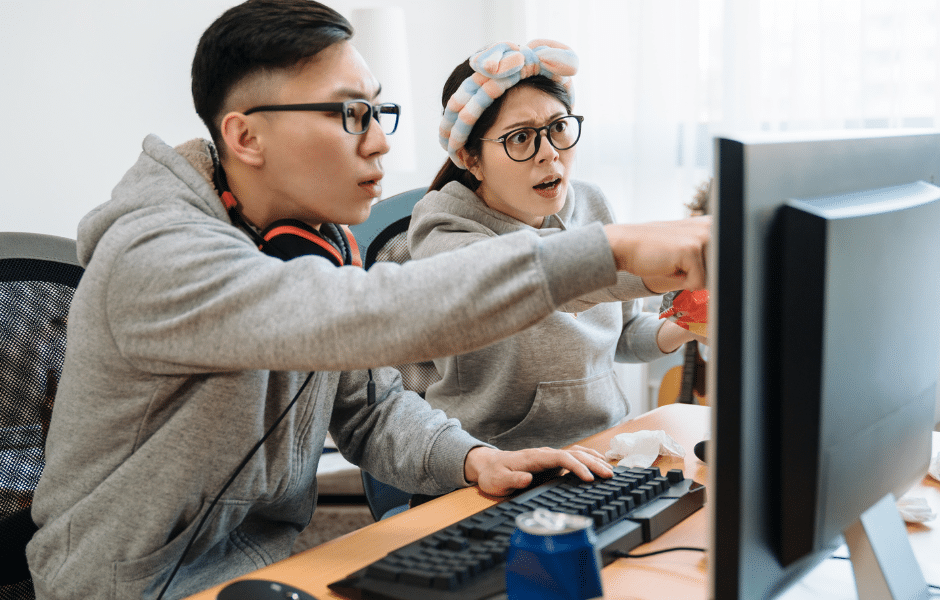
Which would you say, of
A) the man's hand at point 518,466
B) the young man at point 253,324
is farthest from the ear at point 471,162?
the man's hand at point 518,466

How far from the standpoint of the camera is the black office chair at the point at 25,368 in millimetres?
986

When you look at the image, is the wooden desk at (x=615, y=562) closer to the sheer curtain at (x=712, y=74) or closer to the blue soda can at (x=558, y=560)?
the blue soda can at (x=558, y=560)

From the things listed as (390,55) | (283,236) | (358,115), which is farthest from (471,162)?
(390,55)

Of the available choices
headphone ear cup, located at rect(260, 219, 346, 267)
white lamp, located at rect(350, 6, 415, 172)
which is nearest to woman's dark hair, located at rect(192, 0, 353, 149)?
headphone ear cup, located at rect(260, 219, 346, 267)

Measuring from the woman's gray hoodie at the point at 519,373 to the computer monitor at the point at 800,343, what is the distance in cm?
82

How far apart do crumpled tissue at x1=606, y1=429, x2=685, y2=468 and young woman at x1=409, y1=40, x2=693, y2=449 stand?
33 centimetres

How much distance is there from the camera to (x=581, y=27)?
2967mm

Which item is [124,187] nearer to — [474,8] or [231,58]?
[231,58]

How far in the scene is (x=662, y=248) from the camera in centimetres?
70

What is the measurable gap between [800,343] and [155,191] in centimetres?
73

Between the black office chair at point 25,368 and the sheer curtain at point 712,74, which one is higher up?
the sheer curtain at point 712,74

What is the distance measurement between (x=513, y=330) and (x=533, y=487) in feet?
1.24

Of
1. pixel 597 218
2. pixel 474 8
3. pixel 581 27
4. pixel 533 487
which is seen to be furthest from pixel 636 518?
pixel 474 8

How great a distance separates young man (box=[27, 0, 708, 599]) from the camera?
2.29ft
